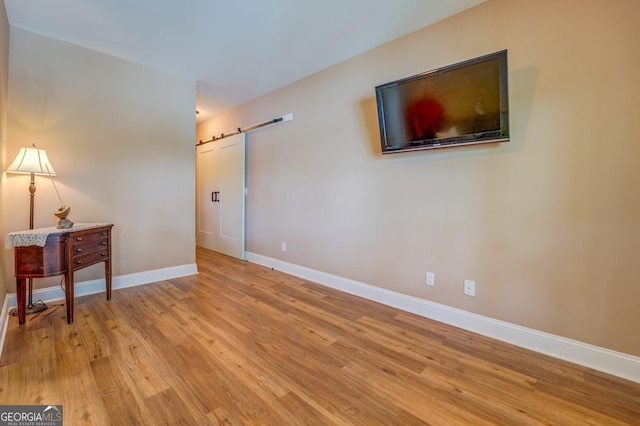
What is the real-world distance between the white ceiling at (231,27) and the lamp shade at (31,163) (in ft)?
3.72

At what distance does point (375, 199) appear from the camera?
2746 mm

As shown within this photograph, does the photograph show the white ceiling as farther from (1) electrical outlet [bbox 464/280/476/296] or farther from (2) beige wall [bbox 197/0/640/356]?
(1) electrical outlet [bbox 464/280/476/296]

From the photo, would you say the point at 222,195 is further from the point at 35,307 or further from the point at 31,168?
the point at 35,307

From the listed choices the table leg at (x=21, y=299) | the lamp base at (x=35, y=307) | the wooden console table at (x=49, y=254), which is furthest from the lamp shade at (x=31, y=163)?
the lamp base at (x=35, y=307)

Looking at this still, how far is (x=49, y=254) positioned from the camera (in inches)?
83.0

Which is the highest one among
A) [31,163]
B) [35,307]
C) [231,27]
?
[231,27]

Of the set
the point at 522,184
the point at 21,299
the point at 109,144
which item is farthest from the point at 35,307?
the point at 522,184

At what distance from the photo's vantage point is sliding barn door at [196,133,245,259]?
4316 millimetres

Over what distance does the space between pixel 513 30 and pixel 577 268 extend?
1.72 meters

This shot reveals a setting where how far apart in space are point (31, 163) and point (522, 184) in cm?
390

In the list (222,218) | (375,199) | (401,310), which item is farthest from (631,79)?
(222,218)

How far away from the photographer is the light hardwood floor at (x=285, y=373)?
1.33 meters

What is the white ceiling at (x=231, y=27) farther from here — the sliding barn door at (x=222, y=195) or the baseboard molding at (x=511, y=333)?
the baseboard molding at (x=511, y=333)

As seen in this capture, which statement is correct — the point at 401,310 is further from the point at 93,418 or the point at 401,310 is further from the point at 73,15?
the point at 73,15
